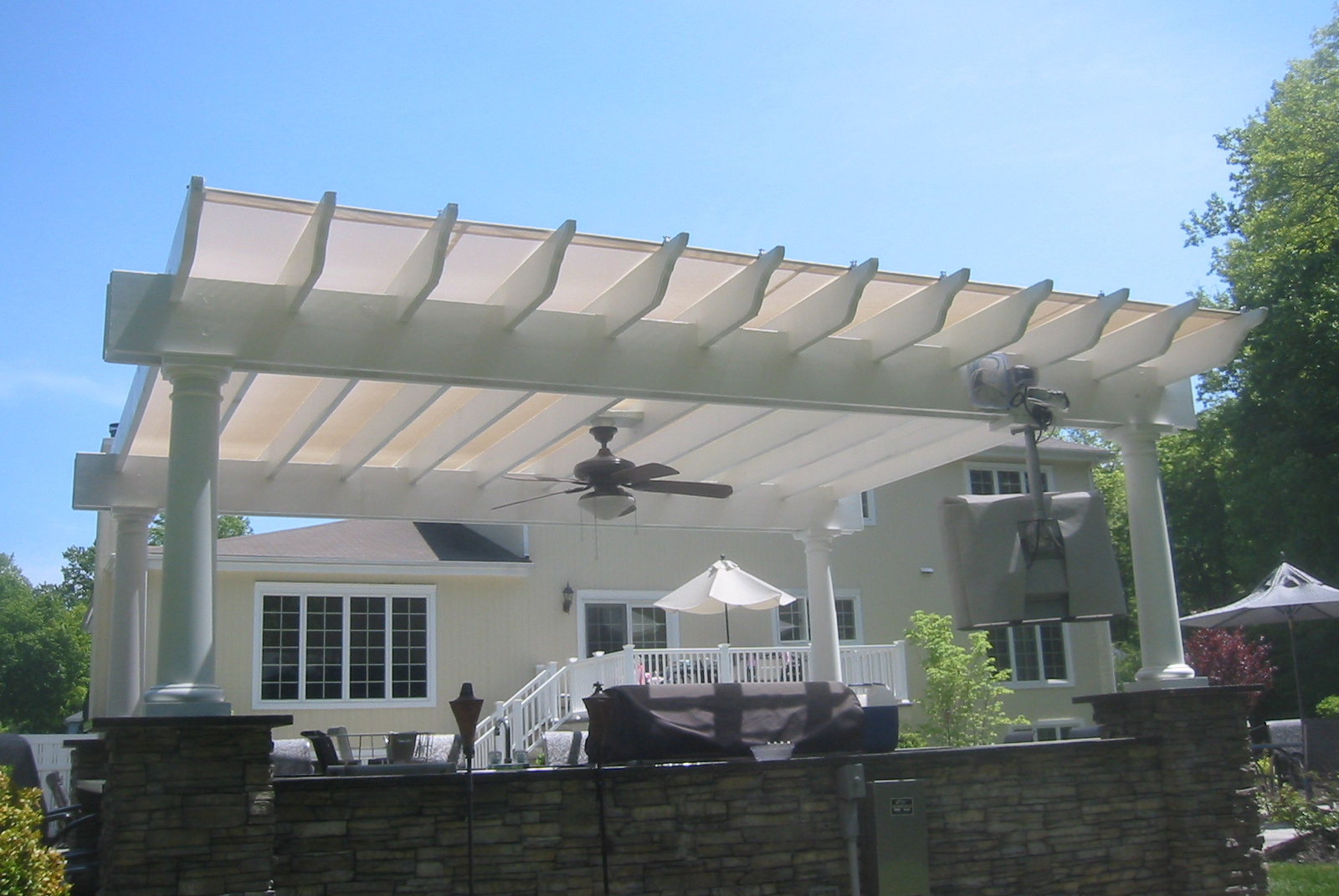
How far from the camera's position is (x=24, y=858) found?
4.97 meters

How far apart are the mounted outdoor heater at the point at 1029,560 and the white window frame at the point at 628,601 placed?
1180 centimetres

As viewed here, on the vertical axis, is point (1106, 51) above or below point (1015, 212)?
above

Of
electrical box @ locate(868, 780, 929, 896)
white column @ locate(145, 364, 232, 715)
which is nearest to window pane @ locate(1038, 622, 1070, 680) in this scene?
electrical box @ locate(868, 780, 929, 896)

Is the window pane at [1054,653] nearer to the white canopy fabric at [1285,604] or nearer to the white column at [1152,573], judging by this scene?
the white canopy fabric at [1285,604]

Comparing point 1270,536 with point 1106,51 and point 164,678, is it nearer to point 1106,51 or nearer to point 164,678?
point 1106,51

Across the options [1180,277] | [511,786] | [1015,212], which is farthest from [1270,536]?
[511,786]

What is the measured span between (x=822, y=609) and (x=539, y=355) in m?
5.23

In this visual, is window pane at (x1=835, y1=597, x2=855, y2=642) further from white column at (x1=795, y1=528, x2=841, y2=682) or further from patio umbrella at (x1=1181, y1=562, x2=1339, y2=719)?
white column at (x1=795, y1=528, x2=841, y2=682)

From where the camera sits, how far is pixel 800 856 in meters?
6.91

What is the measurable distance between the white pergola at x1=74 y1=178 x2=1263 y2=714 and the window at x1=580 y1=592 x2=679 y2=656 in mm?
7531

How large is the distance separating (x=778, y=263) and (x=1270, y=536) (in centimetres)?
2144

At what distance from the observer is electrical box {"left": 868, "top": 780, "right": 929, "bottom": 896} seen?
272 inches

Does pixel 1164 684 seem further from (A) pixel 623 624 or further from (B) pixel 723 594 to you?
(A) pixel 623 624

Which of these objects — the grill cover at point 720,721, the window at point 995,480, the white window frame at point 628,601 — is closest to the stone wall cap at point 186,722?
the grill cover at point 720,721
